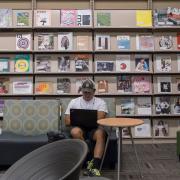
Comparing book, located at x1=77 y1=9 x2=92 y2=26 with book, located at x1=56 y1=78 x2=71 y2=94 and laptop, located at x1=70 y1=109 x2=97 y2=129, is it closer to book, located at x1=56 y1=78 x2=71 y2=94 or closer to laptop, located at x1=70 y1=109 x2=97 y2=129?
book, located at x1=56 y1=78 x2=71 y2=94

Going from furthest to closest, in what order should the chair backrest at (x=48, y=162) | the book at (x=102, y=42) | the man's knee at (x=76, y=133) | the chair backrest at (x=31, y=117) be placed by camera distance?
the book at (x=102, y=42)
the chair backrest at (x=31, y=117)
the man's knee at (x=76, y=133)
the chair backrest at (x=48, y=162)

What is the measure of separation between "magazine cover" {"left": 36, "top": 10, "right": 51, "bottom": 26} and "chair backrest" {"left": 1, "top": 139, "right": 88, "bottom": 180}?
4033 millimetres

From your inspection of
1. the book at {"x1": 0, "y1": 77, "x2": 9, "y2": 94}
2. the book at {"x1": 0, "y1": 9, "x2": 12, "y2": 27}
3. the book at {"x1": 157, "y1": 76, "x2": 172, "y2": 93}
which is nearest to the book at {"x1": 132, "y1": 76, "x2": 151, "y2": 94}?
the book at {"x1": 157, "y1": 76, "x2": 172, "y2": 93}

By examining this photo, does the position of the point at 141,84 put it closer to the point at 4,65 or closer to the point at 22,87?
the point at 22,87

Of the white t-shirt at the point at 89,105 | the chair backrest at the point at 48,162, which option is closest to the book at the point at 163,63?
the white t-shirt at the point at 89,105

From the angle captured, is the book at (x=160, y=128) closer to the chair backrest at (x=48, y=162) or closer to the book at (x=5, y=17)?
the book at (x=5, y=17)

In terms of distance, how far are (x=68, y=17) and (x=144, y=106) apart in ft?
6.43

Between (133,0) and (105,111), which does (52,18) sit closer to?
(133,0)

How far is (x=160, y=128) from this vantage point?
532 centimetres

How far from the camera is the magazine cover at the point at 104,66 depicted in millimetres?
5258

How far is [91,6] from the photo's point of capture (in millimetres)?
5285

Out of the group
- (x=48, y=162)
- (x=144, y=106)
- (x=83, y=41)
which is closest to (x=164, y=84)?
(x=144, y=106)

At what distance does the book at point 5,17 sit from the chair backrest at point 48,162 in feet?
13.6

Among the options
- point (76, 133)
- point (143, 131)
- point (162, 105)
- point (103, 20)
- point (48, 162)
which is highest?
point (103, 20)
